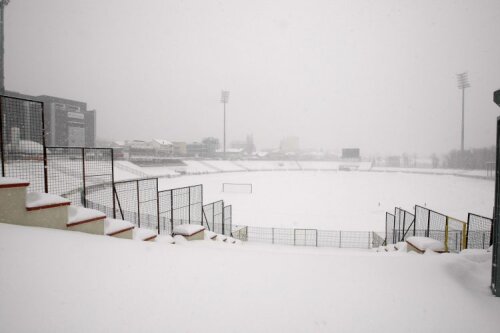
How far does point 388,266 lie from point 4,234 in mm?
5889

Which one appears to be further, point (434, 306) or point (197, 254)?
point (197, 254)

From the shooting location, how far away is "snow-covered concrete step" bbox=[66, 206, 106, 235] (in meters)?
4.41

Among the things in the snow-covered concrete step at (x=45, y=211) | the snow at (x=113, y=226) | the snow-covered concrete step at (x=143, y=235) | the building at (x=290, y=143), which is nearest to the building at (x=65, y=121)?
the snow-covered concrete step at (x=143, y=235)

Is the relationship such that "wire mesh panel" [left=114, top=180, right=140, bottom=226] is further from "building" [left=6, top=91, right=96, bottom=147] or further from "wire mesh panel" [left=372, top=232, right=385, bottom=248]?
"building" [left=6, top=91, right=96, bottom=147]

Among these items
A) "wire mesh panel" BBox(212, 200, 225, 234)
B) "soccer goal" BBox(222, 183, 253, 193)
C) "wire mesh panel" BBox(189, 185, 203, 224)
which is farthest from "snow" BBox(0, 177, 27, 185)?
"soccer goal" BBox(222, 183, 253, 193)

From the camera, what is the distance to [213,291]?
9.63 feet

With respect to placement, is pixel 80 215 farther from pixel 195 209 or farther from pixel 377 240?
pixel 377 240

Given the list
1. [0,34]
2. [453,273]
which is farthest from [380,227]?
[0,34]

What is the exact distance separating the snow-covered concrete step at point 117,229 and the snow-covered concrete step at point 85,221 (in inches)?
10.2

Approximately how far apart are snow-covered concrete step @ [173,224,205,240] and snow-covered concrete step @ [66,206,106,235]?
3.73 meters

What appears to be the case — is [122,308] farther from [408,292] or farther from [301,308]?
[408,292]

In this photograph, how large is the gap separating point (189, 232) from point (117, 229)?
3486 mm

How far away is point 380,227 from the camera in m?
19.4

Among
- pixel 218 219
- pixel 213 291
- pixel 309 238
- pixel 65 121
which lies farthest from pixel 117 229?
pixel 65 121
